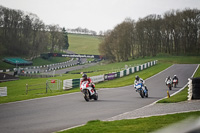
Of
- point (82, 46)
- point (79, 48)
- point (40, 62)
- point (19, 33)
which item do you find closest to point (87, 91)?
point (19, 33)

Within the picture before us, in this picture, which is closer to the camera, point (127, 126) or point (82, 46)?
point (127, 126)

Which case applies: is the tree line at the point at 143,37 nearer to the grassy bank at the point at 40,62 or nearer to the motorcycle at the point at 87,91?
the grassy bank at the point at 40,62

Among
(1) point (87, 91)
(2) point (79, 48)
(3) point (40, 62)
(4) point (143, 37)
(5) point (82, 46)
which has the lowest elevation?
(1) point (87, 91)

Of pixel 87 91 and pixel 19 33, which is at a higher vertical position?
pixel 19 33

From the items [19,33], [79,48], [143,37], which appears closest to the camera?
[19,33]

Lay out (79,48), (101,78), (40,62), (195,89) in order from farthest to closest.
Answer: (79,48) → (40,62) → (101,78) → (195,89)

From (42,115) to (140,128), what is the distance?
5.69 metres

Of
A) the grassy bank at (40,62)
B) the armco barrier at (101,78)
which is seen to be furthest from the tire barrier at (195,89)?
the grassy bank at (40,62)

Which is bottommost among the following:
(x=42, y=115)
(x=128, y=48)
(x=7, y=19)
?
(x=42, y=115)

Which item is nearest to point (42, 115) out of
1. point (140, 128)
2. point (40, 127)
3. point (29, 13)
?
point (40, 127)

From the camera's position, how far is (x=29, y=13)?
75188 millimetres

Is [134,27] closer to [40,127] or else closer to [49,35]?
[49,35]

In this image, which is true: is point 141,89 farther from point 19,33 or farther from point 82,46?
point 82,46

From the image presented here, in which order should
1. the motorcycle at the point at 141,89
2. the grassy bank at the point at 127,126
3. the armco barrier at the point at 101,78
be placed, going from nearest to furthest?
the grassy bank at the point at 127,126, the motorcycle at the point at 141,89, the armco barrier at the point at 101,78
